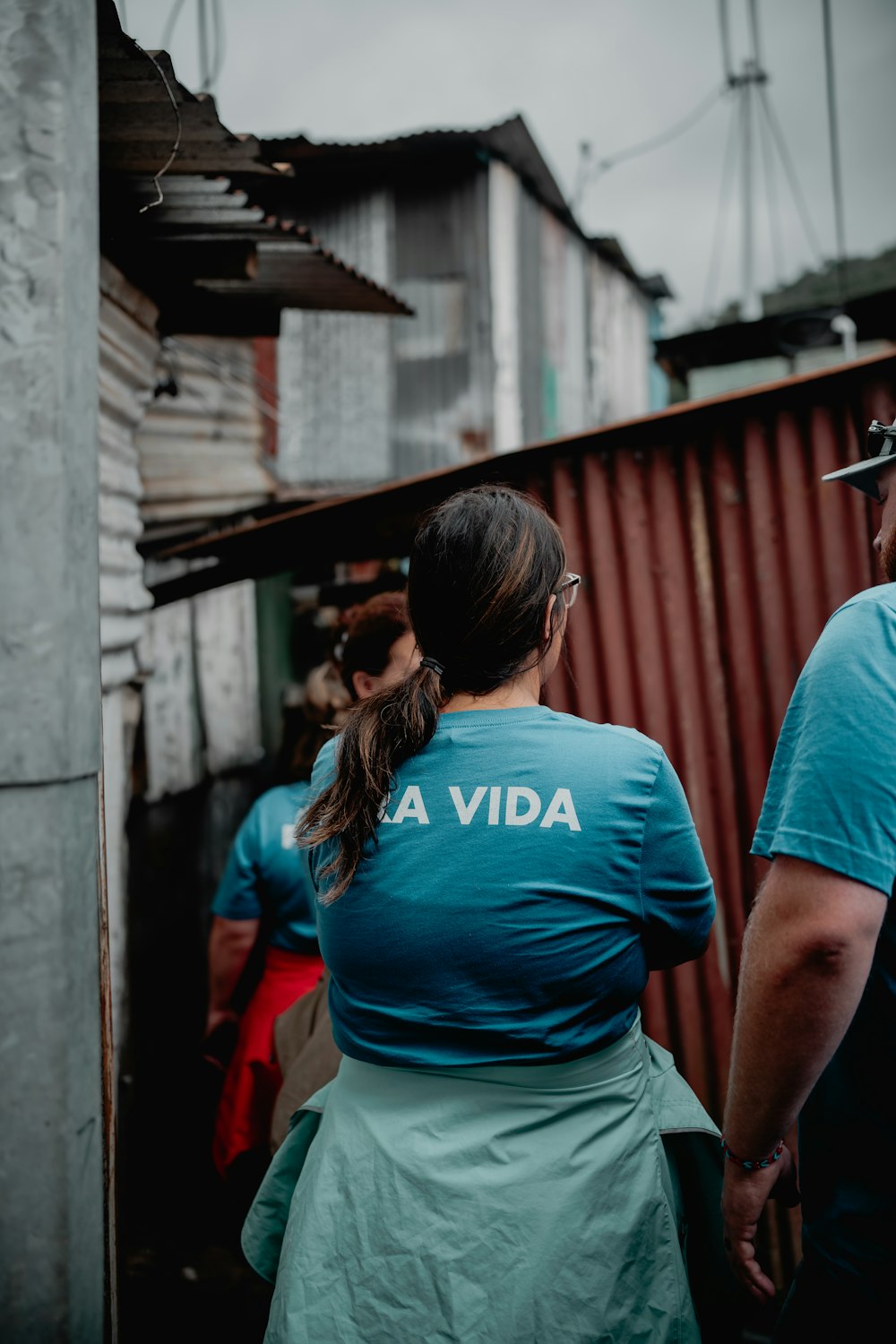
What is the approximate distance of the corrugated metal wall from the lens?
2.85 meters

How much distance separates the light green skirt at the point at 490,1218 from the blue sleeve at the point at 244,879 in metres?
1.93

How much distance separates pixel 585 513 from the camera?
3070mm

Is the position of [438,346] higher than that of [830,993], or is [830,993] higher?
[438,346]

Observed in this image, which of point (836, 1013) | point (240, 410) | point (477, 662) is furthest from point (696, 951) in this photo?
point (240, 410)

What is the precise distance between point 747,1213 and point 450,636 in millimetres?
1115

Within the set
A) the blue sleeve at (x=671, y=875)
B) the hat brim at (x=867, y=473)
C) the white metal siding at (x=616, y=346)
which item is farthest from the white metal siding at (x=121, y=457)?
the white metal siding at (x=616, y=346)

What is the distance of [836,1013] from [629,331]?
1852cm

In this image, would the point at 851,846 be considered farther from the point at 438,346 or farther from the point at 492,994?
the point at 438,346

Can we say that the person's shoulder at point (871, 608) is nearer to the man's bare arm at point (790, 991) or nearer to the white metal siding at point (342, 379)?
the man's bare arm at point (790, 991)

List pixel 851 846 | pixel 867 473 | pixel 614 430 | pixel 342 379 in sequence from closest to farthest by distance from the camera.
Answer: pixel 851 846
pixel 867 473
pixel 614 430
pixel 342 379

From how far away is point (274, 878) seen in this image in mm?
3559

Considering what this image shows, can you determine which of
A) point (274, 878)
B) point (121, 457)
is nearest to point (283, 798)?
point (274, 878)

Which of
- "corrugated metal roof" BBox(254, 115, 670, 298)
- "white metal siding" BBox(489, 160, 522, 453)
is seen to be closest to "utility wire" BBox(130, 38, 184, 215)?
"corrugated metal roof" BBox(254, 115, 670, 298)

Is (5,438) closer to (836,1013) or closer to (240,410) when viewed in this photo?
(836,1013)
